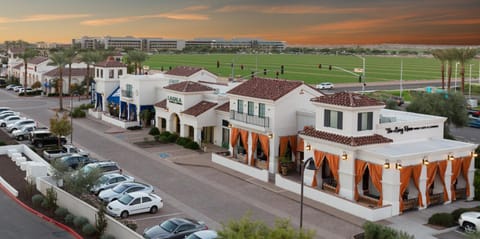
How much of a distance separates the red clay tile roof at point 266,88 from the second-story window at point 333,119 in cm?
535

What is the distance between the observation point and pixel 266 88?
1588 inches

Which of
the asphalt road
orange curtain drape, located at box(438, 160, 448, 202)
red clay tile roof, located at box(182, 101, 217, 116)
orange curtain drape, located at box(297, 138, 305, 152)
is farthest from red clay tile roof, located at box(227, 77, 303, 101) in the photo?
the asphalt road

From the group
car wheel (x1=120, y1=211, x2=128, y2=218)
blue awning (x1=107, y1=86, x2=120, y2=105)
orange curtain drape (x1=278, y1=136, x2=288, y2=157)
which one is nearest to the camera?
car wheel (x1=120, y1=211, x2=128, y2=218)

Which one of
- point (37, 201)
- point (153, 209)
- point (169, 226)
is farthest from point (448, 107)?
point (37, 201)

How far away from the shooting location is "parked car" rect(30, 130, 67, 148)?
158ft

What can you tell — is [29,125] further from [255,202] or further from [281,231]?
[281,231]

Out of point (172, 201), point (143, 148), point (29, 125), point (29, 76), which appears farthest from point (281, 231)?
point (29, 76)

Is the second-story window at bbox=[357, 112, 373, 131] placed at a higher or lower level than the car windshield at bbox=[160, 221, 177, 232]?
higher

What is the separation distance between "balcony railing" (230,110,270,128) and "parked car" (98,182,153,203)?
1010 centimetres

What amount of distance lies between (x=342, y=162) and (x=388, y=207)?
388 centimetres

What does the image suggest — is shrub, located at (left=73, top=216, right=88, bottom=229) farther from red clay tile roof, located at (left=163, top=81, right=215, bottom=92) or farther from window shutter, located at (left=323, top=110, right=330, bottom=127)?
red clay tile roof, located at (left=163, top=81, right=215, bottom=92)

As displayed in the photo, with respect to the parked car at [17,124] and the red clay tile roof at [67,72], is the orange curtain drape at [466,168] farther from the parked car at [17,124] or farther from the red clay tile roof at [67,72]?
the red clay tile roof at [67,72]

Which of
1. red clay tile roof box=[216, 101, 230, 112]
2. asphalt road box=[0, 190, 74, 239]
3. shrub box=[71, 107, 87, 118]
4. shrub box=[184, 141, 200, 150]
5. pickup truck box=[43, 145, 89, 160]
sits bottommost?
asphalt road box=[0, 190, 74, 239]

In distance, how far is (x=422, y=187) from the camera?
3064 cm
